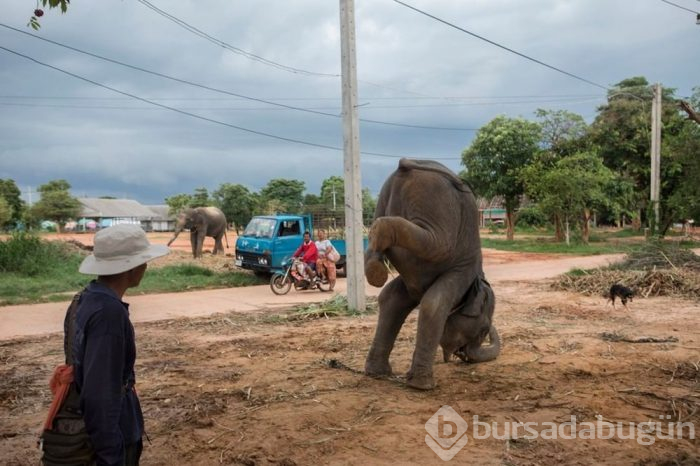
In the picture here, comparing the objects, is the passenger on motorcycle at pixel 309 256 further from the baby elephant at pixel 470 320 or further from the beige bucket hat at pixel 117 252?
the beige bucket hat at pixel 117 252

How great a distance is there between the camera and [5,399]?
5484 millimetres

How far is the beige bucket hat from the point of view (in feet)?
8.79

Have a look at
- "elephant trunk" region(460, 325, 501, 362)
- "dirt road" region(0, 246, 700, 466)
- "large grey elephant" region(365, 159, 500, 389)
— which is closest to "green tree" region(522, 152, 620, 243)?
"dirt road" region(0, 246, 700, 466)

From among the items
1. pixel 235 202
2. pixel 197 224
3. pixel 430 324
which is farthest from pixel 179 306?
pixel 235 202

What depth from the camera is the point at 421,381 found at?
5.29 m

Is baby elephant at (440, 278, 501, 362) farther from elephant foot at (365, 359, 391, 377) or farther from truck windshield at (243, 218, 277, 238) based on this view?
truck windshield at (243, 218, 277, 238)

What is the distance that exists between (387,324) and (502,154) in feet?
93.0

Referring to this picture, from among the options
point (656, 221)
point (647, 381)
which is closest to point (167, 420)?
point (647, 381)

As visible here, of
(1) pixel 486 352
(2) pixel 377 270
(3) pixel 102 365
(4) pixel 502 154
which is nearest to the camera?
(3) pixel 102 365

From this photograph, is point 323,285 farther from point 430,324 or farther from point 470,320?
point 430,324

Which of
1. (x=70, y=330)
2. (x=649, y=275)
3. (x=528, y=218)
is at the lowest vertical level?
(x=649, y=275)

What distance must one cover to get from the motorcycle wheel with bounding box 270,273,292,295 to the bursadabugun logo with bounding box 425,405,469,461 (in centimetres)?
939

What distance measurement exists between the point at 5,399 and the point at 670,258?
46.2ft

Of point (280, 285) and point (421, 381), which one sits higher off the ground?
point (421, 381)
